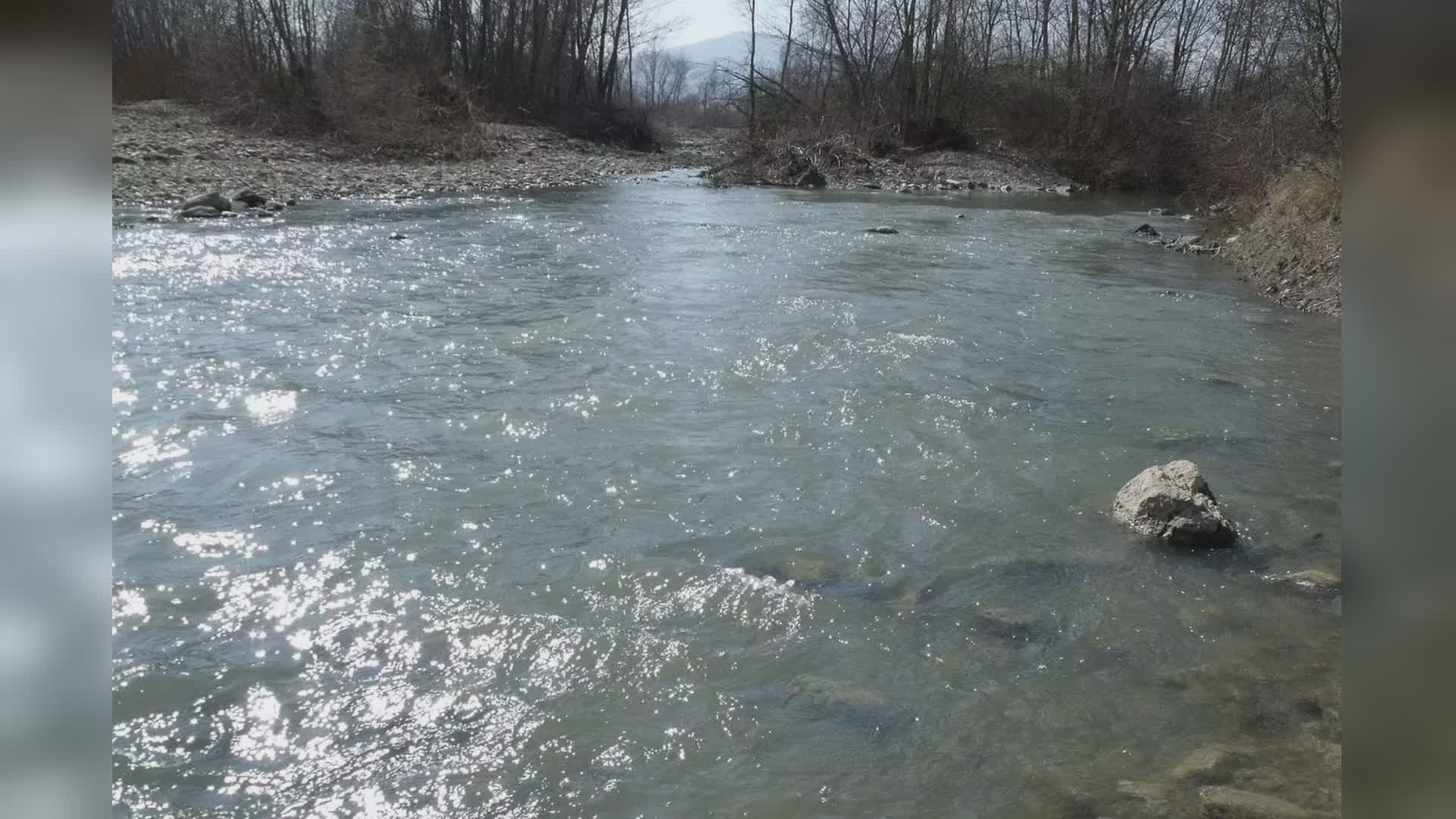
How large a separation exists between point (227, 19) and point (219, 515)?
2542 centimetres

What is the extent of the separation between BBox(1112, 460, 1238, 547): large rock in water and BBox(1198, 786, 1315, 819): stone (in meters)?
1.75

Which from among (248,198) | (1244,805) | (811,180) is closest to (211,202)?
(248,198)

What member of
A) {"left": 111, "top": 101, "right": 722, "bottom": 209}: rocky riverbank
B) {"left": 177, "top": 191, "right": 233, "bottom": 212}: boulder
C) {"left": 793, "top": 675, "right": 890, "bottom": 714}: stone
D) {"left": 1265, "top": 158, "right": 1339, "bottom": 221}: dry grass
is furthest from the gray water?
{"left": 111, "top": 101, "right": 722, "bottom": 209}: rocky riverbank

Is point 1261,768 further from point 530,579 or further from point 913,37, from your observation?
point 913,37

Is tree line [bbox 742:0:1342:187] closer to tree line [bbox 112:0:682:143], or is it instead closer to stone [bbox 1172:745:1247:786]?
tree line [bbox 112:0:682:143]

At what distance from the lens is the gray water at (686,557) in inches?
109

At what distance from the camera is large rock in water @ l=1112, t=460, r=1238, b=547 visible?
4234mm

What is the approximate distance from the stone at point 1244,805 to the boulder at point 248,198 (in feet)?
46.5

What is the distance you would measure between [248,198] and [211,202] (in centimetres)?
96

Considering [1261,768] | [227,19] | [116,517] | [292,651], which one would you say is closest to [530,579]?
[292,651]

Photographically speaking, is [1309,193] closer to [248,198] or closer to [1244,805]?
[1244,805]

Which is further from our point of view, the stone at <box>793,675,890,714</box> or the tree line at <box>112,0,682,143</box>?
the tree line at <box>112,0,682,143</box>

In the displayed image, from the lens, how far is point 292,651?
126 inches

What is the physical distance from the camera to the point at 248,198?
1403cm
